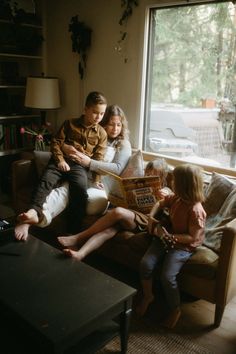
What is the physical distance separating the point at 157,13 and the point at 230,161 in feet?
4.64

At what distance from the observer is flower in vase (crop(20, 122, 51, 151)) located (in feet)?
11.3

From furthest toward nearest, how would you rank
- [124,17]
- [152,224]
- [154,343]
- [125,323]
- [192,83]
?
[124,17]
[192,83]
[152,224]
[154,343]
[125,323]

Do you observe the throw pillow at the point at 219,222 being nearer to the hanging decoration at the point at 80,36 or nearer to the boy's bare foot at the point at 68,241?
the boy's bare foot at the point at 68,241

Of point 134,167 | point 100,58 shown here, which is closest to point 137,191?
point 134,167

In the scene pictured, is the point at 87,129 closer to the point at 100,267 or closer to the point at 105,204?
the point at 105,204

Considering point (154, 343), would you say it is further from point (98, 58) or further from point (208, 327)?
point (98, 58)

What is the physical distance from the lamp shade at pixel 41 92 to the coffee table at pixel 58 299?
2.07 meters

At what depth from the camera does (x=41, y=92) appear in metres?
3.63

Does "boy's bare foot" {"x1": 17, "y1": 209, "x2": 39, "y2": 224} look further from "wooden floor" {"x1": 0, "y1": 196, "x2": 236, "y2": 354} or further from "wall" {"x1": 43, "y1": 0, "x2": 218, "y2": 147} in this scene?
"wall" {"x1": 43, "y1": 0, "x2": 218, "y2": 147}

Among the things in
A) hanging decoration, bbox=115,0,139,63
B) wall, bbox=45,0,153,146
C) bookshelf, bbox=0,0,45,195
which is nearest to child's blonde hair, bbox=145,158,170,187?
wall, bbox=45,0,153,146

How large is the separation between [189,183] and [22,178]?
63.4 inches

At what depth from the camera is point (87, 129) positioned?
283 centimetres

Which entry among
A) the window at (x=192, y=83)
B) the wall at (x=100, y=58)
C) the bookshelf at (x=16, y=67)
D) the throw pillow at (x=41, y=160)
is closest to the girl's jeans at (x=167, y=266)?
the window at (x=192, y=83)

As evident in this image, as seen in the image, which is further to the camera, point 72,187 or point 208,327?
point 72,187
